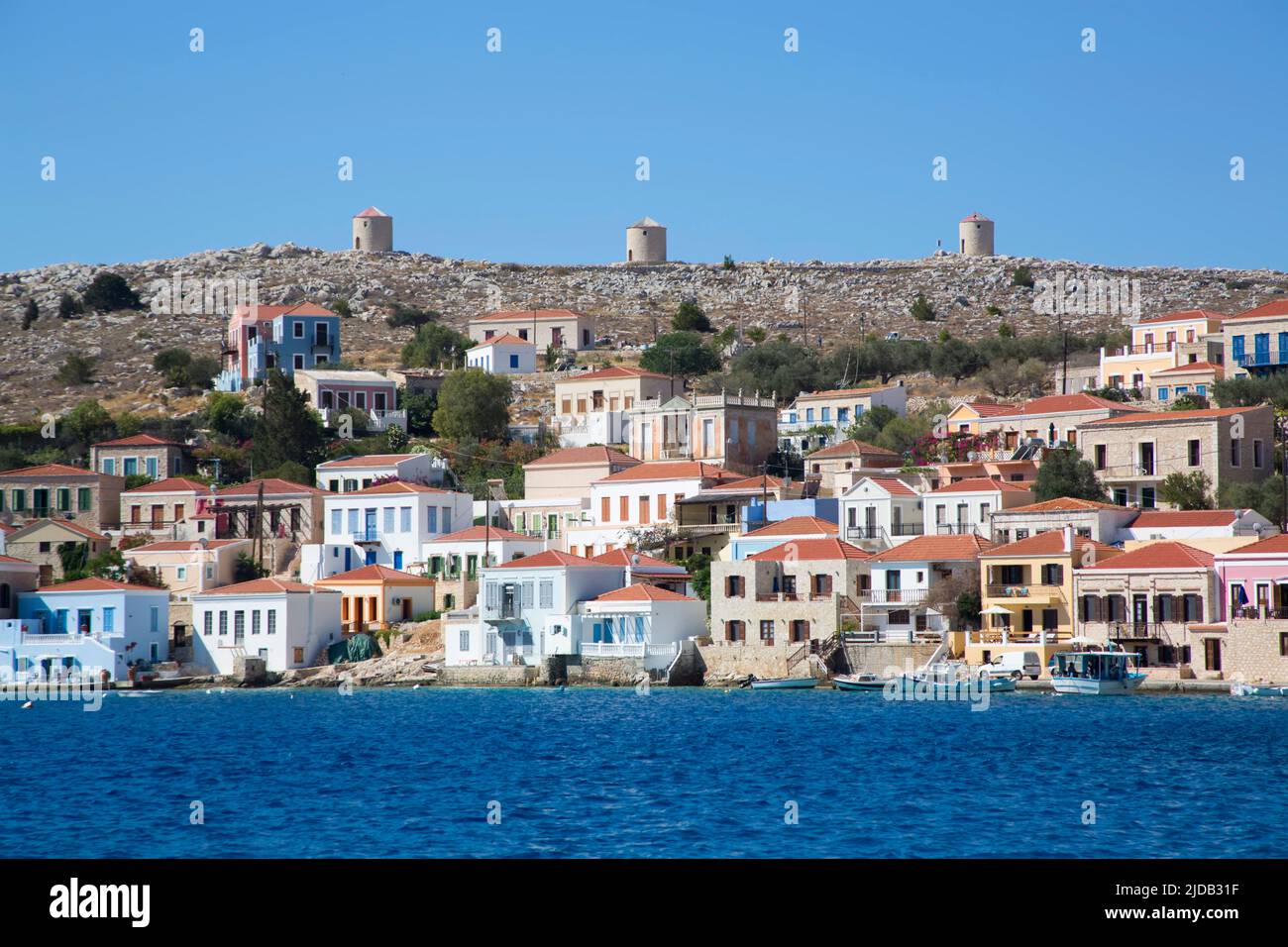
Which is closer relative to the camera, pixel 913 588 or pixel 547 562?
pixel 913 588

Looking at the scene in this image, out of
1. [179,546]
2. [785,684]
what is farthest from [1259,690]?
[179,546]

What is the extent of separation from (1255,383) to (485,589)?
36268 mm

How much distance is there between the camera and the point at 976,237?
513 ft

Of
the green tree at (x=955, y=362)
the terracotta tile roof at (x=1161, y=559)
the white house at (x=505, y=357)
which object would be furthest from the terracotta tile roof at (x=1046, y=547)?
the white house at (x=505, y=357)

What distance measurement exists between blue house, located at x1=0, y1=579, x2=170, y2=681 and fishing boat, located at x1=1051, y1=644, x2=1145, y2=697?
3402cm

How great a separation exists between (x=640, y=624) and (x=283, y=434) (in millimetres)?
31003

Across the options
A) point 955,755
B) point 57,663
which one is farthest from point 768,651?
point 57,663

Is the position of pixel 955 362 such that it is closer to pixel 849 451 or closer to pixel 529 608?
pixel 849 451

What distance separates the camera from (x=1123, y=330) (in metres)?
117

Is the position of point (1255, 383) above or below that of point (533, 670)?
above

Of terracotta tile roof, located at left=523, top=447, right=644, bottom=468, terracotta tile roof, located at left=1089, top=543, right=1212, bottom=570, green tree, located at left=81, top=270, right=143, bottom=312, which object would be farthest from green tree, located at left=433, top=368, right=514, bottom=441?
green tree, located at left=81, top=270, right=143, bottom=312

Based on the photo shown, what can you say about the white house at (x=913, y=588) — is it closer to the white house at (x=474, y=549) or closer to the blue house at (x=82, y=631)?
the white house at (x=474, y=549)

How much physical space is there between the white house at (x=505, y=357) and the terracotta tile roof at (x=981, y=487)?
137 feet
